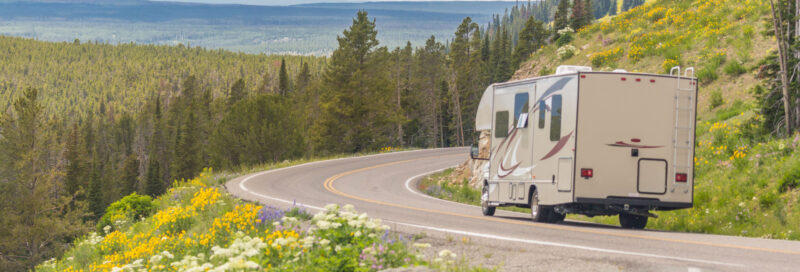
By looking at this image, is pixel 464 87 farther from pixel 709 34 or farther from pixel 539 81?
pixel 539 81

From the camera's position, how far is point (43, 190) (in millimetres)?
56125

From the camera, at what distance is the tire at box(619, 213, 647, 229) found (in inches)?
533

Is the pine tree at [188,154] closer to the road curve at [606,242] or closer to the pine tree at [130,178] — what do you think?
the pine tree at [130,178]

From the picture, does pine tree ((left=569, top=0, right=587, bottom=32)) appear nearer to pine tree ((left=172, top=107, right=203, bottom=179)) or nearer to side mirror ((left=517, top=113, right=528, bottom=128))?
side mirror ((left=517, top=113, right=528, bottom=128))

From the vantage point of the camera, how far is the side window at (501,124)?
15.0 meters

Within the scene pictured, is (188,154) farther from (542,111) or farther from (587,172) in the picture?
(587,172)

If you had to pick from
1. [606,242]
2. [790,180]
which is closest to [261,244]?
[606,242]

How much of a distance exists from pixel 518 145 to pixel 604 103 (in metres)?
2.61

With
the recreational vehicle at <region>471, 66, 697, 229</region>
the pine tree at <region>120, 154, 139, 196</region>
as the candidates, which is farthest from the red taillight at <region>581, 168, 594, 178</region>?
the pine tree at <region>120, 154, 139, 196</region>

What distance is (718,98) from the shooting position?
856 inches

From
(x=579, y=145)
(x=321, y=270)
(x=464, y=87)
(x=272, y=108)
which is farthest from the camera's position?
(x=464, y=87)

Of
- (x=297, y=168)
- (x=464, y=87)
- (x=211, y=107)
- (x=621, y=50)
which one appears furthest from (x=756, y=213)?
(x=211, y=107)

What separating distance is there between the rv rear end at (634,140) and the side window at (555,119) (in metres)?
0.58

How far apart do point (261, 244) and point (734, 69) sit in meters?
21.3
